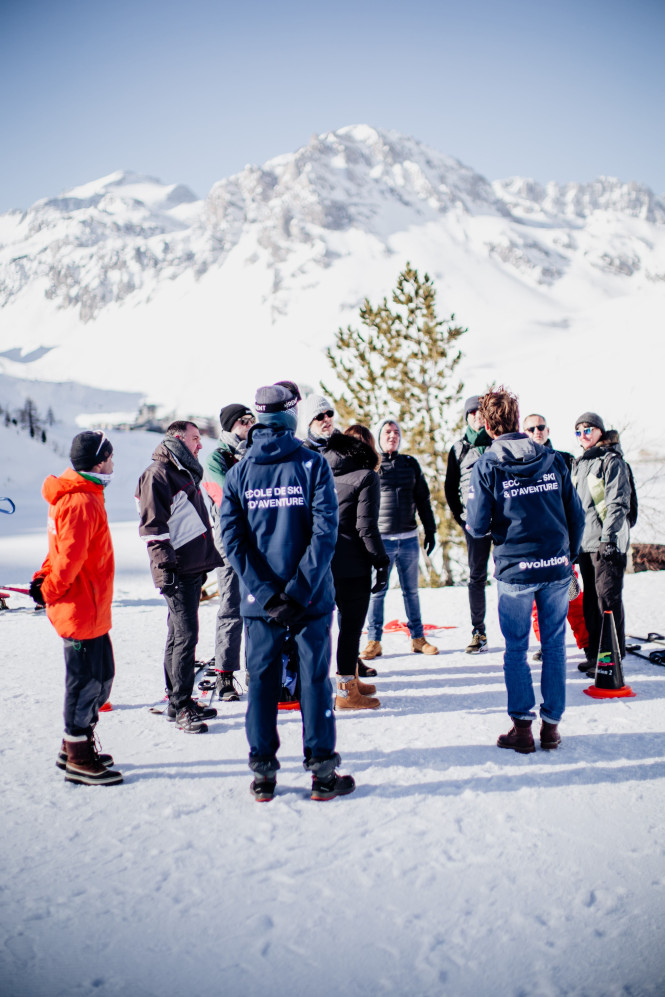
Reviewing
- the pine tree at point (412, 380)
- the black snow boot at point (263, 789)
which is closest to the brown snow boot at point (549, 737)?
the black snow boot at point (263, 789)

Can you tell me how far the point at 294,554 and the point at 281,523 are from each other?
0.16 metres

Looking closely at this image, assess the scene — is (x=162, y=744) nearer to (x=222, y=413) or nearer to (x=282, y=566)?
(x=282, y=566)

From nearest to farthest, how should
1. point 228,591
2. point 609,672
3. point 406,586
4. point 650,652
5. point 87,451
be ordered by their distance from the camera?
1. point 87,451
2. point 609,672
3. point 228,591
4. point 650,652
5. point 406,586

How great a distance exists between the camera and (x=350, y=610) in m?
4.61

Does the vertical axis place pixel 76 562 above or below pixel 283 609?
above

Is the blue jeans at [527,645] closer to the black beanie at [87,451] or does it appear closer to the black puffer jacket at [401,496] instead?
the black puffer jacket at [401,496]

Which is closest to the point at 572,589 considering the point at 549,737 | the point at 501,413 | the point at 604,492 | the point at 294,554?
the point at 549,737

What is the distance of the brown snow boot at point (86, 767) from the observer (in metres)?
3.49

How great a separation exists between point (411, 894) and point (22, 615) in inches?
263

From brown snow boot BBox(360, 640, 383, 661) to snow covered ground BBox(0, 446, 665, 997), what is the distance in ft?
4.00

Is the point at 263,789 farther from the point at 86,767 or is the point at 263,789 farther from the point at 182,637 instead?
the point at 182,637

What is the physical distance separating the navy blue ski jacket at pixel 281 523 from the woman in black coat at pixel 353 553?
1.23 metres

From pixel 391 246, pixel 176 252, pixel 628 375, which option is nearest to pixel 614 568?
pixel 628 375

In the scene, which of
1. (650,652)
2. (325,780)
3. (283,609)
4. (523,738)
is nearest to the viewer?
(283,609)
